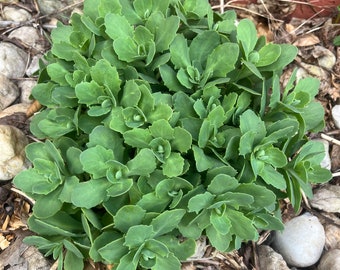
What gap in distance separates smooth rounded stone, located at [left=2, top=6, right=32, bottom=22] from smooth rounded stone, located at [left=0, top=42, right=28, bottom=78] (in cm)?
18

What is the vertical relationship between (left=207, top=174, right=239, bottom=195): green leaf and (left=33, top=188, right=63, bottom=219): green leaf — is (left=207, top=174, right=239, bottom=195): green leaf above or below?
above

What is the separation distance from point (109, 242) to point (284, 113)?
632 millimetres

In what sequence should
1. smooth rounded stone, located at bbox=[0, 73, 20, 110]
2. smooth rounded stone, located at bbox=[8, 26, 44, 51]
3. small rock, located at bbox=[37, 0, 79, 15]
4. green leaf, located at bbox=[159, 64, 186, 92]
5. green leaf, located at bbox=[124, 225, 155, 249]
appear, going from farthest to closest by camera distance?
small rock, located at bbox=[37, 0, 79, 15] → smooth rounded stone, located at bbox=[8, 26, 44, 51] → smooth rounded stone, located at bbox=[0, 73, 20, 110] → green leaf, located at bbox=[159, 64, 186, 92] → green leaf, located at bbox=[124, 225, 155, 249]

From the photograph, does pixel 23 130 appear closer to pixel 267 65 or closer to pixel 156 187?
pixel 156 187

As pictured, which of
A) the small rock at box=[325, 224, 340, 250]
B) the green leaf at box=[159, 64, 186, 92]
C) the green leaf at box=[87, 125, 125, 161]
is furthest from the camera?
the small rock at box=[325, 224, 340, 250]

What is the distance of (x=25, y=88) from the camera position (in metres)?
1.98

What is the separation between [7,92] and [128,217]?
0.99 metres

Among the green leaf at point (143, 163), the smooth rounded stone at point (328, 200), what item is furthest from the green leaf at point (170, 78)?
the smooth rounded stone at point (328, 200)

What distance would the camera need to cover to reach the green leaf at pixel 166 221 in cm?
119

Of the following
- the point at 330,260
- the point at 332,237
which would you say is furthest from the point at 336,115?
the point at 330,260

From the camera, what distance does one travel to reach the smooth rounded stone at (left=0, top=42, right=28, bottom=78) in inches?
79.7

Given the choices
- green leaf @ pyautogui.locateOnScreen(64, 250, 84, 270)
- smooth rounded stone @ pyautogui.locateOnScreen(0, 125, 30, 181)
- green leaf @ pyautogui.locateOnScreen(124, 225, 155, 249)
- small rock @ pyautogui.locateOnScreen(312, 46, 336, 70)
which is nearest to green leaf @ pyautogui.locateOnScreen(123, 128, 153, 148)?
green leaf @ pyautogui.locateOnScreen(124, 225, 155, 249)

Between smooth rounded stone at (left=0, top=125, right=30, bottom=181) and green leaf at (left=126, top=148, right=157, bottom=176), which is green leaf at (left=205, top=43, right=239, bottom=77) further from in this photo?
smooth rounded stone at (left=0, top=125, right=30, bottom=181)

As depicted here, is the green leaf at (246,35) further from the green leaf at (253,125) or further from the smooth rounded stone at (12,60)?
the smooth rounded stone at (12,60)
